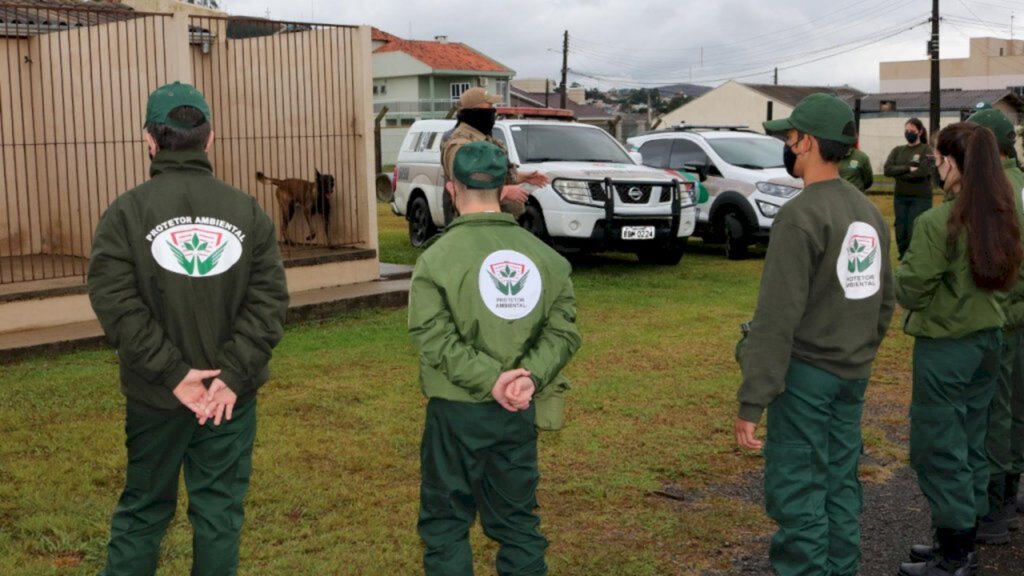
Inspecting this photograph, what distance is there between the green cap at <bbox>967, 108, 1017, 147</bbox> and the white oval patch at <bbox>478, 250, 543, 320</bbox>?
2.61 meters

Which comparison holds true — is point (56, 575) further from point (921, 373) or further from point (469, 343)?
point (921, 373)

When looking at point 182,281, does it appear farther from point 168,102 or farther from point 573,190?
point 573,190

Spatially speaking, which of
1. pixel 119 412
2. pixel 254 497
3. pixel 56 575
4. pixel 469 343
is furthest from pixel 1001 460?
pixel 119 412

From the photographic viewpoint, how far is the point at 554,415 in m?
4.05

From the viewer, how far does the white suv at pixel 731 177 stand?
16.3m

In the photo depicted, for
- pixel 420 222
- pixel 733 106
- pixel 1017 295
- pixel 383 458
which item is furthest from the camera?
pixel 733 106

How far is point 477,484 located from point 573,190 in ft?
33.5

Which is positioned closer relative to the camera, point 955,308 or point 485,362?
point 485,362

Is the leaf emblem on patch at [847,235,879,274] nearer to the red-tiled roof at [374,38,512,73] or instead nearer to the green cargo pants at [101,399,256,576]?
the green cargo pants at [101,399,256,576]

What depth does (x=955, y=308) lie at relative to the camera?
15.9ft

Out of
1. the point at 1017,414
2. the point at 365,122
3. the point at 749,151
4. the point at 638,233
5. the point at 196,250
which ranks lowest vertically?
the point at 1017,414

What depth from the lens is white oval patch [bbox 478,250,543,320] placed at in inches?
150

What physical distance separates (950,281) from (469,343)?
225 cm

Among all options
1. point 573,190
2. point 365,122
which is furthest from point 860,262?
point 573,190
